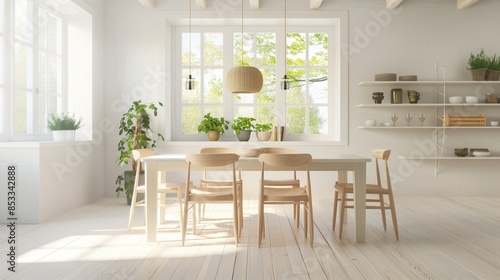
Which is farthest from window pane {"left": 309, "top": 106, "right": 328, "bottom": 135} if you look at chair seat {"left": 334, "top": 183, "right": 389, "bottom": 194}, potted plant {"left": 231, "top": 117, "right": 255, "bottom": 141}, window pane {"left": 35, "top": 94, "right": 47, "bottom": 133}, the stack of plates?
window pane {"left": 35, "top": 94, "right": 47, "bottom": 133}

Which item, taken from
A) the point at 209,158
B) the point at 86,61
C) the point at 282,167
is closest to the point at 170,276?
the point at 209,158

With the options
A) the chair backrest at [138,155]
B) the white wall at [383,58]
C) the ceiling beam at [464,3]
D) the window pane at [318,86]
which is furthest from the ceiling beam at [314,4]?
the chair backrest at [138,155]

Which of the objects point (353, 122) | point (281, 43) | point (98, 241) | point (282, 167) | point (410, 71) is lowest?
point (98, 241)

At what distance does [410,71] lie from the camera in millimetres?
6594

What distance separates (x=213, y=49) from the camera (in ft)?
22.6

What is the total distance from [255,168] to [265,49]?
3317mm

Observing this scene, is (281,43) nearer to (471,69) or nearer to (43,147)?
(471,69)

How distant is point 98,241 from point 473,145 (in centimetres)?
538

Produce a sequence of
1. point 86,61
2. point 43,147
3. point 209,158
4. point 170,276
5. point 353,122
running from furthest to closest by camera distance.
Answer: point 353,122
point 86,61
point 43,147
point 209,158
point 170,276

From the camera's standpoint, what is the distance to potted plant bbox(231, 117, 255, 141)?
6588 millimetres

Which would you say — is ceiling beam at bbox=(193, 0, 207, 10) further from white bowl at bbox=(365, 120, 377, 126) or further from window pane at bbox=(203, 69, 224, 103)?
white bowl at bbox=(365, 120, 377, 126)

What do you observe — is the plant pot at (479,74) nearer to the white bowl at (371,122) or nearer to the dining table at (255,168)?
the white bowl at (371,122)

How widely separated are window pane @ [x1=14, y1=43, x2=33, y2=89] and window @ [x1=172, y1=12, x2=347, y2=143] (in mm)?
2159

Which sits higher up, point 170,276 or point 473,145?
point 473,145
